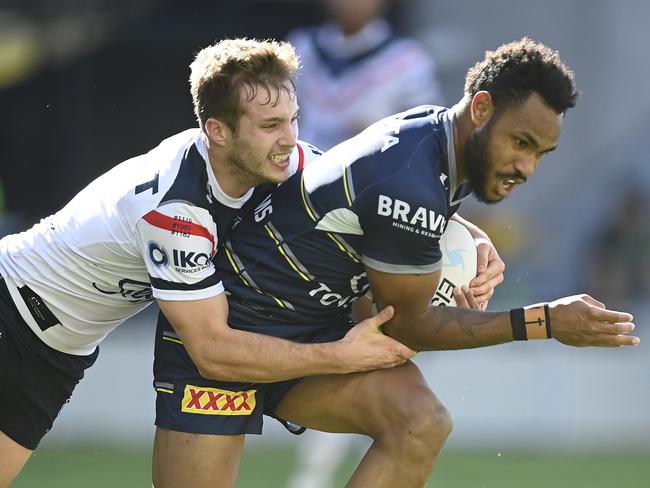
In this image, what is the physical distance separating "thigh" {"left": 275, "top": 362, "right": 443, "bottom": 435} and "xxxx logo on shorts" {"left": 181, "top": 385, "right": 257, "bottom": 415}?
202mm

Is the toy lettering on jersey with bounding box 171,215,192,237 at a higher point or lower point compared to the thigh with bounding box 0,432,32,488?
higher

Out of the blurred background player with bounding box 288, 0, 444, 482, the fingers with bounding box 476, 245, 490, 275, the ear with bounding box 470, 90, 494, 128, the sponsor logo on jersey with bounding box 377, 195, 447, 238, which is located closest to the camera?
the sponsor logo on jersey with bounding box 377, 195, 447, 238

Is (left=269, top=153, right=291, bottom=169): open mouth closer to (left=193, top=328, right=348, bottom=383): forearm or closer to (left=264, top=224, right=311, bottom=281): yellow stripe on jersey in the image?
(left=264, top=224, right=311, bottom=281): yellow stripe on jersey

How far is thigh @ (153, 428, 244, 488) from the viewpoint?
577 cm

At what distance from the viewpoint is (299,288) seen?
5.70 meters

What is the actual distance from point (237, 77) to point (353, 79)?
11.0 ft

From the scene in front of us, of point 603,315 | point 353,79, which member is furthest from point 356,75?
point 603,315

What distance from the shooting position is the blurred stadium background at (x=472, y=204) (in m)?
11.2

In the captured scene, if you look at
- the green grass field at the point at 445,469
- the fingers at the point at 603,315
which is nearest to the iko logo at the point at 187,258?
the fingers at the point at 603,315

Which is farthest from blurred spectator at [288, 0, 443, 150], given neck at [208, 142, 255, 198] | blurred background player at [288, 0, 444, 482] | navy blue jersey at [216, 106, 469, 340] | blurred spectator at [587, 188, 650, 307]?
blurred spectator at [587, 188, 650, 307]

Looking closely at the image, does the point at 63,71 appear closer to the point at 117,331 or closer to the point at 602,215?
the point at 117,331

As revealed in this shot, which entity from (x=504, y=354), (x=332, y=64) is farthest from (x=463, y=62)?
(x=332, y=64)

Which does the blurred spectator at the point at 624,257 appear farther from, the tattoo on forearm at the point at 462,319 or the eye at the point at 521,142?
the eye at the point at 521,142

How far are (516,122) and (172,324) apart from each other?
1.62m
